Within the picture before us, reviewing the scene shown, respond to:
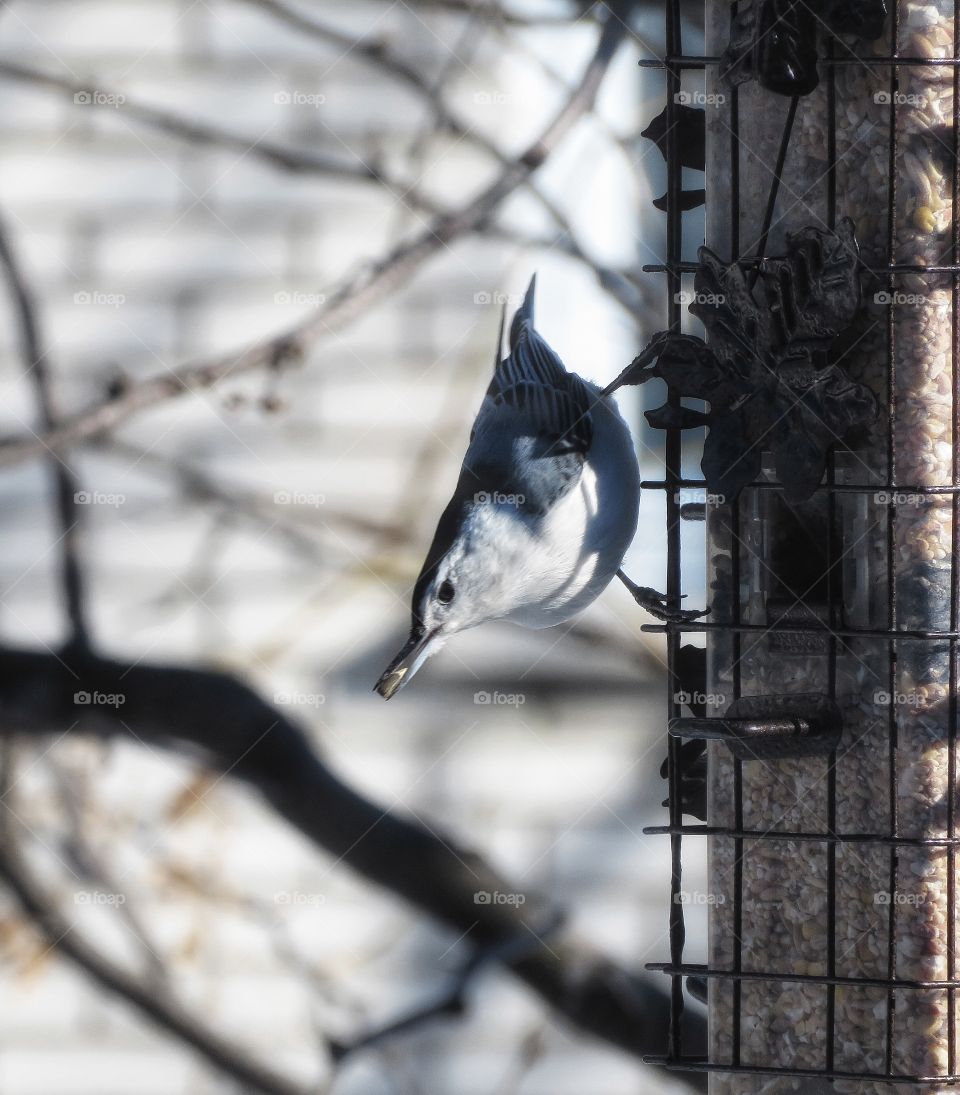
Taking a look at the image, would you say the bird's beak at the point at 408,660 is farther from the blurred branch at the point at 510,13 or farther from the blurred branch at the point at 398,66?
the blurred branch at the point at 510,13

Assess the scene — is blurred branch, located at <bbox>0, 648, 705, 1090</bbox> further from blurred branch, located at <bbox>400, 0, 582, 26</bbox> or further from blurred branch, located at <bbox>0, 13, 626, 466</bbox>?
blurred branch, located at <bbox>400, 0, 582, 26</bbox>

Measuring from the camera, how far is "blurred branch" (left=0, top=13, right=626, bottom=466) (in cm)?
265

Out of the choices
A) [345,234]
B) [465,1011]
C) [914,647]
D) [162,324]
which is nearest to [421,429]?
[345,234]

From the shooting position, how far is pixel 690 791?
5.14 ft

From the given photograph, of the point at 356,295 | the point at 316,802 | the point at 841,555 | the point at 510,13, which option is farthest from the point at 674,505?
the point at 510,13

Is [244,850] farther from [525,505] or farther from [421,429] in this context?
[525,505]

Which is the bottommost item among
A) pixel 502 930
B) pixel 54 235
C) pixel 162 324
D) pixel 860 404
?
pixel 502 930

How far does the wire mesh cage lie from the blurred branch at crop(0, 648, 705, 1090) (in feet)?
4.20

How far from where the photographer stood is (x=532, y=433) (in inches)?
71.5

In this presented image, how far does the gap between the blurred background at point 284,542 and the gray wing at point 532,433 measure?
727 millimetres

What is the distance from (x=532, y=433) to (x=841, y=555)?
558 millimetres

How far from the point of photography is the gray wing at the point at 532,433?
69.0 inches

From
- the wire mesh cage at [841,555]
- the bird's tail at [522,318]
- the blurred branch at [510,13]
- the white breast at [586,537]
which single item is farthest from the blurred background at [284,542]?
the wire mesh cage at [841,555]

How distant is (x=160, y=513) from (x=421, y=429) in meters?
0.65
